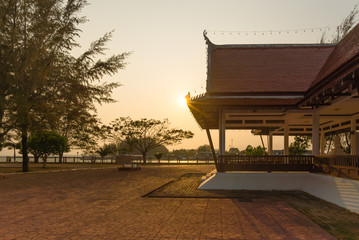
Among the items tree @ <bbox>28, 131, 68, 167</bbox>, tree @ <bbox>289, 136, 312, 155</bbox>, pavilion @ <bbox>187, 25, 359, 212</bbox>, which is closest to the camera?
pavilion @ <bbox>187, 25, 359, 212</bbox>

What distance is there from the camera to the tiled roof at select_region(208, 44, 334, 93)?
15922 mm

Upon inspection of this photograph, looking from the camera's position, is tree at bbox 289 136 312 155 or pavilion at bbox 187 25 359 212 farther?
tree at bbox 289 136 312 155

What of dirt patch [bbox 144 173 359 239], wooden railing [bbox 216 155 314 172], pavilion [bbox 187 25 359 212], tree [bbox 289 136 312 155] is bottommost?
dirt patch [bbox 144 173 359 239]

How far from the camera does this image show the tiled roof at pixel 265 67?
15.9 m

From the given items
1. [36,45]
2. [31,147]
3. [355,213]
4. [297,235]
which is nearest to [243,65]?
[355,213]

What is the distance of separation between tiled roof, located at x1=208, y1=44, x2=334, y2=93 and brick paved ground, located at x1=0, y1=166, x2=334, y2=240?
6.31 m

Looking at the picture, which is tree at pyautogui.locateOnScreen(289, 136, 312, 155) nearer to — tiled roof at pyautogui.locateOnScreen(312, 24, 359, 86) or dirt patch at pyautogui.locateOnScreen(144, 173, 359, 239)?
tiled roof at pyautogui.locateOnScreen(312, 24, 359, 86)

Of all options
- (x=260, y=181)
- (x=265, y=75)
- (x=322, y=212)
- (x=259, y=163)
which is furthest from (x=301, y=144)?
(x=322, y=212)

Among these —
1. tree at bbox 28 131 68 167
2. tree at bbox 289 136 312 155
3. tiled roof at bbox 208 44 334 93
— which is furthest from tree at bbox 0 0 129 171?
tree at bbox 289 136 312 155

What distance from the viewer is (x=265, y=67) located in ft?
56.4

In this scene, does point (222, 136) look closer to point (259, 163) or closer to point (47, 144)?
point (259, 163)

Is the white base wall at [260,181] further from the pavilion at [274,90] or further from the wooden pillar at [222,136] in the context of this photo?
the wooden pillar at [222,136]

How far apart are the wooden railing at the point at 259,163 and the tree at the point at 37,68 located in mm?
13740

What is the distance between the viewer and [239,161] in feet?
53.5
